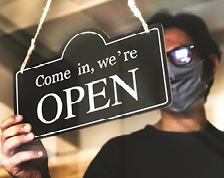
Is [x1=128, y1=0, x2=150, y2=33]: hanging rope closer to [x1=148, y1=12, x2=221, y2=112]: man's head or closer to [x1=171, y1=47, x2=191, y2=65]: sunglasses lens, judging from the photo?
[x1=148, y1=12, x2=221, y2=112]: man's head

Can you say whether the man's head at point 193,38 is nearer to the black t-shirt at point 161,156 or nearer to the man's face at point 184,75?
the man's face at point 184,75

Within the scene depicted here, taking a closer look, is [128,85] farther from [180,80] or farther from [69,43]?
[69,43]

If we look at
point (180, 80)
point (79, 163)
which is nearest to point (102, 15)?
point (180, 80)

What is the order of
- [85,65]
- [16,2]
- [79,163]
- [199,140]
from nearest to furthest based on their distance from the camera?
[199,140]
[79,163]
[85,65]
[16,2]

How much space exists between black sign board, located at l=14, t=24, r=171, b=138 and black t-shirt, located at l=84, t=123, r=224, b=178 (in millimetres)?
92

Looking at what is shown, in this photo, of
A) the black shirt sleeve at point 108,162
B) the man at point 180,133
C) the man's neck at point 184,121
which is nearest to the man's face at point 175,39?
the man at point 180,133

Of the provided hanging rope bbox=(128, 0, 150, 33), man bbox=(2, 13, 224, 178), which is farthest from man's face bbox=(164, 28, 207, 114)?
hanging rope bbox=(128, 0, 150, 33)

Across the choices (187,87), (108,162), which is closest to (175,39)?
(187,87)

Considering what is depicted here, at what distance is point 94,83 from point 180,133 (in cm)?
34

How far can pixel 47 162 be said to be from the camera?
1286 millimetres

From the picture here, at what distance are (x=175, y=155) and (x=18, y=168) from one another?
0.53 meters

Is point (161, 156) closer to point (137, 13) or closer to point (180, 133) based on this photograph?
point (180, 133)

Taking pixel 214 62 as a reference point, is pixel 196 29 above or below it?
above

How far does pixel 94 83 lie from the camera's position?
130 centimetres
